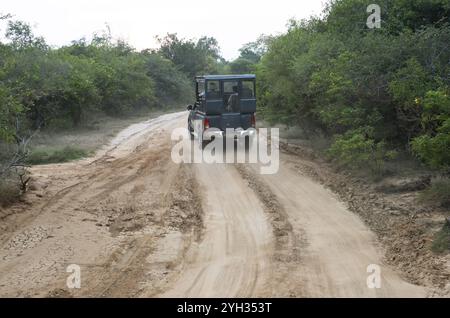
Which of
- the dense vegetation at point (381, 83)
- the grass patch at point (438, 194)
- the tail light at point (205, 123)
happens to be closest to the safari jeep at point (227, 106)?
the tail light at point (205, 123)

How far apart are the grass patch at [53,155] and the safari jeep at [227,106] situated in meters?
4.04

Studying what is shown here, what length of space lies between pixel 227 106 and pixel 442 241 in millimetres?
11152

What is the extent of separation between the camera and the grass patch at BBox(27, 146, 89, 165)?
51.5 ft

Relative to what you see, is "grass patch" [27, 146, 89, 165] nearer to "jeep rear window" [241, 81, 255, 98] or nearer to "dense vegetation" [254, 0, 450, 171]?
"jeep rear window" [241, 81, 255, 98]

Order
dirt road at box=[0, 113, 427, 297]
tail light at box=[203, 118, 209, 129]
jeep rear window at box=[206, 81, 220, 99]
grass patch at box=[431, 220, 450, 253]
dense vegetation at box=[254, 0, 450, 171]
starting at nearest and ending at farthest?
dirt road at box=[0, 113, 427, 297], grass patch at box=[431, 220, 450, 253], dense vegetation at box=[254, 0, 450, 171], tail light at box=[203, 118, 209, 129], jeep rear window at box=[206, 81, 220, 99]

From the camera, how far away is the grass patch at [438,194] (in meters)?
9.23

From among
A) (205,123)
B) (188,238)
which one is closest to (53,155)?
(205,123)

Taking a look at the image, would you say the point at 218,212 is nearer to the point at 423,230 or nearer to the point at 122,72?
the point at 423,230

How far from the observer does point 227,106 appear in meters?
17.8

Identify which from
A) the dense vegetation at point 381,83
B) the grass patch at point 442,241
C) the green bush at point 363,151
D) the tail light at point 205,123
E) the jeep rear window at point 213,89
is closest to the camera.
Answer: the grass patch at point 442,241

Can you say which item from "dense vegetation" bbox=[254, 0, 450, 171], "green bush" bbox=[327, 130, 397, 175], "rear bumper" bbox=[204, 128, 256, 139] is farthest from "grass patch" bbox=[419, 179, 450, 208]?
"rear bumper" bbox=[204, 128, 256, 139]

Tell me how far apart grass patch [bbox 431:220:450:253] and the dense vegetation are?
1.33 m

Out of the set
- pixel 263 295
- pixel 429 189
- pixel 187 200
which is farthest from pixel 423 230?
pixel 187 200

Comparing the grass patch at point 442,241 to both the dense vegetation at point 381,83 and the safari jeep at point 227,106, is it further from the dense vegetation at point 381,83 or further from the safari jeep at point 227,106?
the safari jeep at point 227,106
